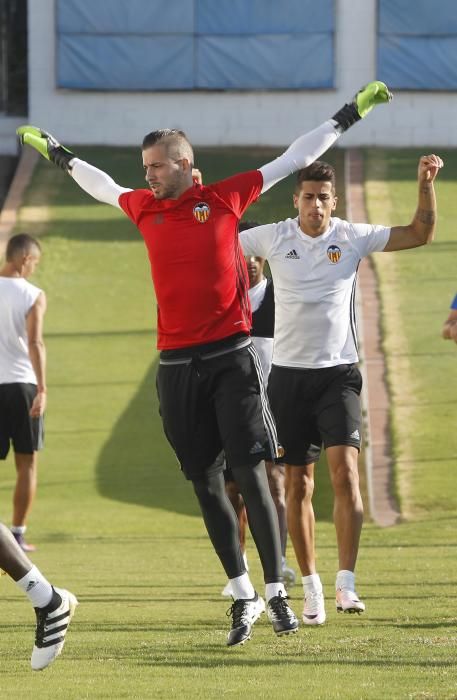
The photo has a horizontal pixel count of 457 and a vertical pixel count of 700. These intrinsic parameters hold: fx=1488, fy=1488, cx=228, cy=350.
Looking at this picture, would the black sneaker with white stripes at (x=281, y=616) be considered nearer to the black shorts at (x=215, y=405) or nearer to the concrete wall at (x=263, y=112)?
the black shorts at (x=215, y=405)

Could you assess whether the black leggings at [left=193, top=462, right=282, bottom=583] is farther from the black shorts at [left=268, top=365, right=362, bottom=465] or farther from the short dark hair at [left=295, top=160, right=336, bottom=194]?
the short dark hair at [left=295, top=160, right=336, bottom=194]

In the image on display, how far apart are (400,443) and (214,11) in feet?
66.3

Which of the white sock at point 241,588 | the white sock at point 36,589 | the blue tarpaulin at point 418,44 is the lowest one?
the white sock at point 241,588

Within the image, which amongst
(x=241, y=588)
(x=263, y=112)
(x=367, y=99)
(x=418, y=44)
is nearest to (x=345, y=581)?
(x=241, y=588)

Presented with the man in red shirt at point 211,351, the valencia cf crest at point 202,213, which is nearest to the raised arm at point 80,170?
the man in red shirt at point 211,351

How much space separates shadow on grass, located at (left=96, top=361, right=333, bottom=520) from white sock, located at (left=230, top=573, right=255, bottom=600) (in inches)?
309

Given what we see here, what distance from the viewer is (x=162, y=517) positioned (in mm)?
14820

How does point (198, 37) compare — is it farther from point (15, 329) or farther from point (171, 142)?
point (171, 142)

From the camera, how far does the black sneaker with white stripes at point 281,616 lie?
21.7 feet

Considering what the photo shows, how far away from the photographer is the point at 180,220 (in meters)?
6.92

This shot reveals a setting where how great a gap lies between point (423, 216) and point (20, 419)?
4.72 meters

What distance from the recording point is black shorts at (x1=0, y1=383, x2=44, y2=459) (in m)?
11.5

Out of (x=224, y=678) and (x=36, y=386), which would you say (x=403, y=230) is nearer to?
(x=224, y=678)

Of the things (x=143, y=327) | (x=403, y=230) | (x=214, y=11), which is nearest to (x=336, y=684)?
(x=403, y=230)
